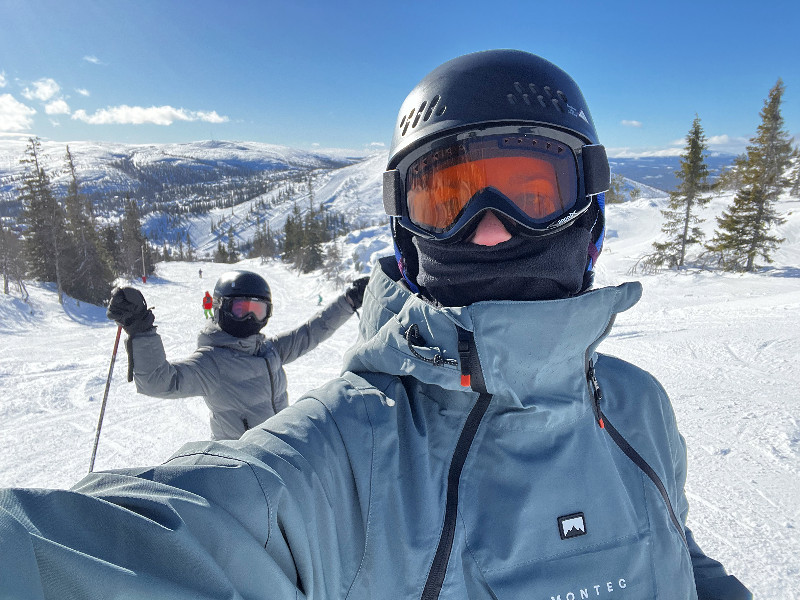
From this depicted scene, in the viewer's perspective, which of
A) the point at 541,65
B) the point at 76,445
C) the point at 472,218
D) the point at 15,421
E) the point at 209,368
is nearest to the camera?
the point at 472,218

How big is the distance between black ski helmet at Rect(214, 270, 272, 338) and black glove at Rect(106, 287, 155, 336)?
786 mm

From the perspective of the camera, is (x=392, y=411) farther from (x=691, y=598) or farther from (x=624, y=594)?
(x=691, y=598)

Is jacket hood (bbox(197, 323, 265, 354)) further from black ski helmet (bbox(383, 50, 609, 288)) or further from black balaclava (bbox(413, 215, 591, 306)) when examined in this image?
black balaclava (bbox(413, 215, 591, 306))

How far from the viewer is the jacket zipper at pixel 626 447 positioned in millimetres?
1316

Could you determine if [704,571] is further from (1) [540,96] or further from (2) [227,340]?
(2) [227,340]

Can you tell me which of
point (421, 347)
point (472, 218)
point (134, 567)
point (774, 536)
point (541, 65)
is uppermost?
point (541, 65)

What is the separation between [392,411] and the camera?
112 centimetres

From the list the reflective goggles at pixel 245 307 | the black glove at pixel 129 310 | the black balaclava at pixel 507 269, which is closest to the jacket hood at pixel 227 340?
the reflective goggles at pixel 245 307

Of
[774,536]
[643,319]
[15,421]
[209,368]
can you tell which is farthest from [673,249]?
[15,421]

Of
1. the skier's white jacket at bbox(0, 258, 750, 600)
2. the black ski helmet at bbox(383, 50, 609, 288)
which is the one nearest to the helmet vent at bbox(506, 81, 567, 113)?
the black ski helmet at bbox(383, 50, 609, 288)

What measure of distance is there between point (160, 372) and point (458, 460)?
305cm

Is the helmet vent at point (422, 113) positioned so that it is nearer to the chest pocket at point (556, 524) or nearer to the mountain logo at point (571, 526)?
the chest pocket at point (556, 524)

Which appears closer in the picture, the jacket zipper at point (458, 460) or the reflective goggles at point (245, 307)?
the jacket zipper at point (458, 460)

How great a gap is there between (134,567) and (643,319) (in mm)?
11799
